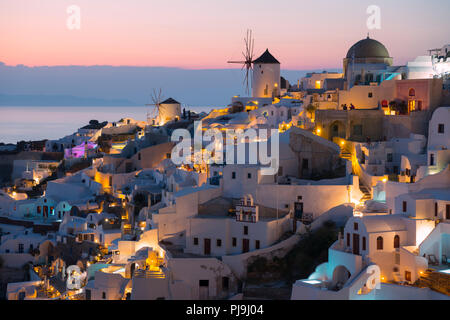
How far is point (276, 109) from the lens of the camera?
31453mm

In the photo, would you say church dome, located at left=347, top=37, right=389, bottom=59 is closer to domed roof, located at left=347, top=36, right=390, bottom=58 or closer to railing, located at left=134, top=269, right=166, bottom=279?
domed roof, located at left=347, top=36, right=390, bottom=58

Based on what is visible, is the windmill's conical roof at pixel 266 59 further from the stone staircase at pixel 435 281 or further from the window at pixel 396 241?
the stone staircase at pixel 435 281

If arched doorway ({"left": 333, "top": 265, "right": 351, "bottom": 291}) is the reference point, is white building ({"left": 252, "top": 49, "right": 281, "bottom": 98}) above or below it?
above

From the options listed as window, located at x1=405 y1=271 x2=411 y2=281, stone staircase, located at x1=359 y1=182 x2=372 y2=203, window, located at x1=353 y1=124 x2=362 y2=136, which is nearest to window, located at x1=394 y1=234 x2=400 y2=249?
window, located at x1=405 y1=271 x2=411 y2=281

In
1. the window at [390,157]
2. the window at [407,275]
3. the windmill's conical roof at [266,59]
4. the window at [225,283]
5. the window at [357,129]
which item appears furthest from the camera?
the windmill's conical roof at [266,59]

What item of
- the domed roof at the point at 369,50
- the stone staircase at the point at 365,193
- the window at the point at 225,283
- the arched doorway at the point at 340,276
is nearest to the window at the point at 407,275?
the arched doorway at the point at 340,276

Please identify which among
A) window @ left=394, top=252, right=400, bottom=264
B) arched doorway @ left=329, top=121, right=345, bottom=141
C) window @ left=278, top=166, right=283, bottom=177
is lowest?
window @ left=394, top=252, right=400, bottom=264

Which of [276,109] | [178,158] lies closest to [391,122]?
[276,109]

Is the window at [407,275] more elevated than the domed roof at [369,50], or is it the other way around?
the domed roof at [369,50]

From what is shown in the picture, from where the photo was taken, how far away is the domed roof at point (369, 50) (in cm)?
3169

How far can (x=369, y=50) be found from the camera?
31.8 meters

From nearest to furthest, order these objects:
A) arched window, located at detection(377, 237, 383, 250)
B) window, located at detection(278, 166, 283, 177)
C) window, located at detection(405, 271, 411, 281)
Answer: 1. window, located at detection(405, 271, 411, 281)
2. arched window, located at detection(377, 237, 383, 250)
3. window, located at detection(278, 166, 283, 177)

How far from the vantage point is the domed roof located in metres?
31.7
